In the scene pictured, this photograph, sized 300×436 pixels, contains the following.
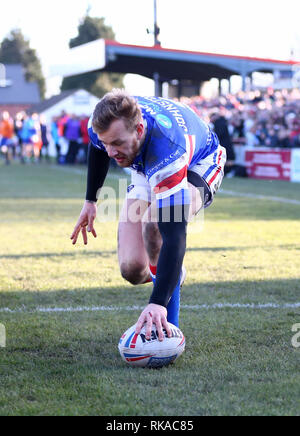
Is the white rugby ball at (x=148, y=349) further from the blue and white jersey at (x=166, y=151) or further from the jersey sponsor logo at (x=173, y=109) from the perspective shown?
the jersey sponsor logo at (x=173, y=109)

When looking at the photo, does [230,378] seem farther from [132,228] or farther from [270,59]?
[270,59]

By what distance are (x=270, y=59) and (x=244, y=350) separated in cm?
2570

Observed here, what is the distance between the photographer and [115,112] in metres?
3.36

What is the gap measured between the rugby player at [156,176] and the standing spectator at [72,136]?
24787 mm

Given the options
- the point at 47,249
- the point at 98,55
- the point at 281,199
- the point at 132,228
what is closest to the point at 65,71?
the point at 98,55

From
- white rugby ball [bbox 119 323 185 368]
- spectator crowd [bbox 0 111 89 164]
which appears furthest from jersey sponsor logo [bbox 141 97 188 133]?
spectator crowd [bbox 0 111 89 164]

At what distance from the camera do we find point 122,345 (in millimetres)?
3883

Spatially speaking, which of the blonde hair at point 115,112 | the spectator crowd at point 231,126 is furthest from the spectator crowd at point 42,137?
the blonde hair at point 115,112

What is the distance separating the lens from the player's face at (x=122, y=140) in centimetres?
339

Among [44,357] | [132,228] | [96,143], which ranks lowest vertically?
[44,357]

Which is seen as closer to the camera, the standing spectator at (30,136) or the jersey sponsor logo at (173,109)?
the jersey sponsor logo at (173,109)

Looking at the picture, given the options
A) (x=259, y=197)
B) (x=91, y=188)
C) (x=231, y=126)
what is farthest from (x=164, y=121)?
(x=231, y=126)

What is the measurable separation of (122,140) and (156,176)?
283 mm

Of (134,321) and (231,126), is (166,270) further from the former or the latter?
(231,126)
